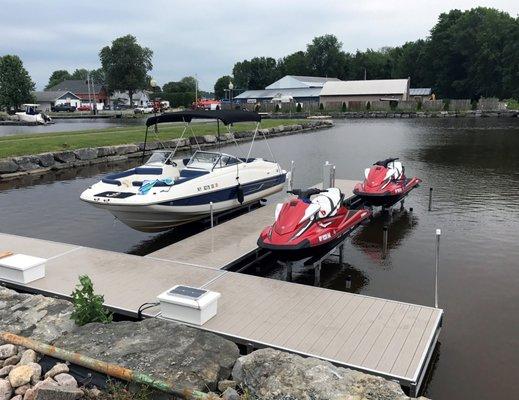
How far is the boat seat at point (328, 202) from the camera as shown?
31.3ft

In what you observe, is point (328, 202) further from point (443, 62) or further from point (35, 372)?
point (443, 62)

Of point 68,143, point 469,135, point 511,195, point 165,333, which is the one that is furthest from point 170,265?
point 469,135

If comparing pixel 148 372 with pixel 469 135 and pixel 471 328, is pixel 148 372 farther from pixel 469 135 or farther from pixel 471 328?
pixel 469 135

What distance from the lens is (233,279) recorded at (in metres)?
8.29

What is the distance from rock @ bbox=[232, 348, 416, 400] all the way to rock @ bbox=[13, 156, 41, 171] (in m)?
20.3

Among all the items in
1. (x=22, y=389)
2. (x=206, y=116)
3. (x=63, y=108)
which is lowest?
(x=22, y=389)

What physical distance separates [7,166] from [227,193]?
44.5ft

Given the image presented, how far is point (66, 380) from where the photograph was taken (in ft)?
17.6

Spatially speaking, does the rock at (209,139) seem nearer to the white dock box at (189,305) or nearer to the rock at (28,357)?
the white dock box at (189,305)

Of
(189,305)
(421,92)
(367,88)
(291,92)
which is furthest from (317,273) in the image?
(421,92)

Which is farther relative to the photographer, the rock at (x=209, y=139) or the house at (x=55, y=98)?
the house at (x=55, y=98)

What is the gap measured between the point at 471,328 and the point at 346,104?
7560 centimetres

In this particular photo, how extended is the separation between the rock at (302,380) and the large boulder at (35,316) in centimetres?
259

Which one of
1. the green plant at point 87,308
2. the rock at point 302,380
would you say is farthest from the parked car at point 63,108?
the rock at point 302,380
